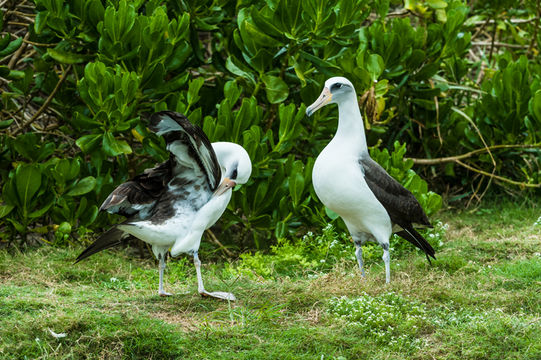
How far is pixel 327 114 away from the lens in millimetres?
7000

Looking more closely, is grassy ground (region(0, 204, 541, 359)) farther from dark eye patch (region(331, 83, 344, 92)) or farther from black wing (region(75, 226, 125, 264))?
dark eye patch (region(331, 83, 344, 92))

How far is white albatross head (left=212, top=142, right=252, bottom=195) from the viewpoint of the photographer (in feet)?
16.0

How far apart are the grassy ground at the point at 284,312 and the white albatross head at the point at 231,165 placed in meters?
0.75

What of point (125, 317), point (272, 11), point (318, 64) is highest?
point (272, 11)

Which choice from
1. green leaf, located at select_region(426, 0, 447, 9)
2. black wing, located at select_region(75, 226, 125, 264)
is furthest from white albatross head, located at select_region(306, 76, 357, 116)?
green leaf, located at select_region(426, 0, 447, 9)

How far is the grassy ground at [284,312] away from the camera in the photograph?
157 inches

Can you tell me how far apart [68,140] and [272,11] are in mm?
2418

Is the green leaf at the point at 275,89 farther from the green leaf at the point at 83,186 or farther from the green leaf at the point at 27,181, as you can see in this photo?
the green leaf at the point at 27,181

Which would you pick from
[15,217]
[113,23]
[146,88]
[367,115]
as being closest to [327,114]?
[367,115]

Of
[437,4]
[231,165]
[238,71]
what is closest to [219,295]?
[231,165]

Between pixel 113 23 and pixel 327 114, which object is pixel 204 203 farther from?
pixel 327 114

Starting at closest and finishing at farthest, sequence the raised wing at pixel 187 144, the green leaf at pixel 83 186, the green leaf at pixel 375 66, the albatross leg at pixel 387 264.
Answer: the raised wing at pixel 187 144 < the albatross leg at pixel 387 264 < the green leaf at pixel 83 186 < the green leaf at pixel 375 66

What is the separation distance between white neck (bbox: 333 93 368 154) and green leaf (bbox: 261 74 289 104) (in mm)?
1165

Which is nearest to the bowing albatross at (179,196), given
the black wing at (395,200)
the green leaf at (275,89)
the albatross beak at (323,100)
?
the albatross beak at (323,100)
